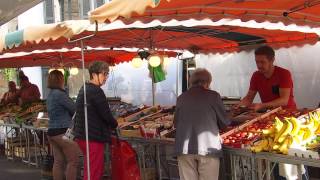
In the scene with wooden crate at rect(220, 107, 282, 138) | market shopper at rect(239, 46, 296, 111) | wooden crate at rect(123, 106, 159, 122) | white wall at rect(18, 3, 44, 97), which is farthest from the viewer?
white wall at rect(18, 3, 44, 97)

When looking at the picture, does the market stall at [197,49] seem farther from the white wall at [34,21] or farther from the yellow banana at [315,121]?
the white wall at [34,21]

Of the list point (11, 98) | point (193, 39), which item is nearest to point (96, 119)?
point (193, 39)

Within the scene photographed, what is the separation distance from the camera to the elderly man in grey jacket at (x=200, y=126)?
181 inches

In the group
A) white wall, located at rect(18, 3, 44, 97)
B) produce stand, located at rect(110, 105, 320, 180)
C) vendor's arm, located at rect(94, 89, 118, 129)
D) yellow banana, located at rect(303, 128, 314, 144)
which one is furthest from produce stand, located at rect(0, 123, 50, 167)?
white wall, located at rect(18, 3, 44, 97)

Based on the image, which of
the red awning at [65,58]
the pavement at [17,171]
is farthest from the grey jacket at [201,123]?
the red awning at [65,58]

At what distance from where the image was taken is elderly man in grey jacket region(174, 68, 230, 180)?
4598 mm

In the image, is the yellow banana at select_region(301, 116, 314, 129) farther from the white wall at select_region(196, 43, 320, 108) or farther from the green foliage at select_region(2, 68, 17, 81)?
the green foliage at select_region(2, 68, 17, 81)

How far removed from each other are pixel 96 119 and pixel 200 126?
1.47 metres

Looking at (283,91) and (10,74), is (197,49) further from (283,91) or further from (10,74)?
(10,74)

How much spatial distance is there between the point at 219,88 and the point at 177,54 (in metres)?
1.28

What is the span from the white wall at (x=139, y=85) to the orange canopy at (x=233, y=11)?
17.8ft

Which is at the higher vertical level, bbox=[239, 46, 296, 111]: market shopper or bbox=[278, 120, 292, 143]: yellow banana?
bbox=[239, 46, 296, 111]: market shopper

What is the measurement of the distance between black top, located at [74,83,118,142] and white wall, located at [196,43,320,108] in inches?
175

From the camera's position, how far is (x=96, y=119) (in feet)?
18.2
